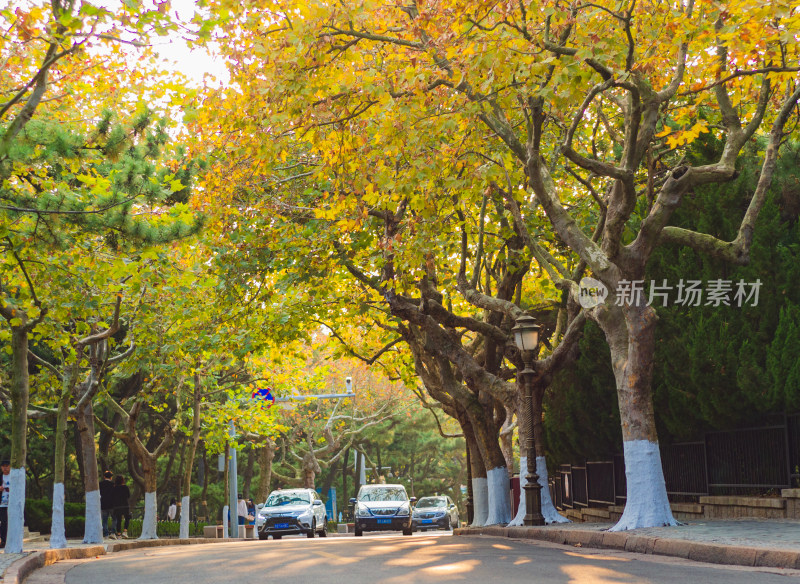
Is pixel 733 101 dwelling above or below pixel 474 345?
above

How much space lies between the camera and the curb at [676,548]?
862cm

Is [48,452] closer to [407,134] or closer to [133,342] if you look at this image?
[133,342]

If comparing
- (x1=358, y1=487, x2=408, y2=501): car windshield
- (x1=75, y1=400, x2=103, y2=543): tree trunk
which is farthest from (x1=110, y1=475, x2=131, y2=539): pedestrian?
(x1=358, y1=487, x2=408, y2=501): car windshield

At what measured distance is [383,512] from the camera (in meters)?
26.3


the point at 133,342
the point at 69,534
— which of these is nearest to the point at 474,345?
the point at 133,342

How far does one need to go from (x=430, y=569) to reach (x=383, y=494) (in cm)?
1795

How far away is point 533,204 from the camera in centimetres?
1984

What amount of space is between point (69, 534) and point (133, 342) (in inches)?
510

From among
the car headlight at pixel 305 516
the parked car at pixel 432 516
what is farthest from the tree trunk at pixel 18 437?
the parked car at pixel 432 516

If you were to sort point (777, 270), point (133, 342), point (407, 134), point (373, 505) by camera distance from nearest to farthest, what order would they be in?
point (407, 134) → point (777, 270) → point (133, 342) → point (373, 505)

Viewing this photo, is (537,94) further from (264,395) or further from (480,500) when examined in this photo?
(264,395)

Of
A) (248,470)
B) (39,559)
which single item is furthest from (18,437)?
(248,470)

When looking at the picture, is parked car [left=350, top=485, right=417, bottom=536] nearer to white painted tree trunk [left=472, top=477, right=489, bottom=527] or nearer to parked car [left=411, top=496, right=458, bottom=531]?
white painted tree trunk [left=472, top=477, right=489, bottom=527]

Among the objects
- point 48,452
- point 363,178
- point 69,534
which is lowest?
point 69,534
